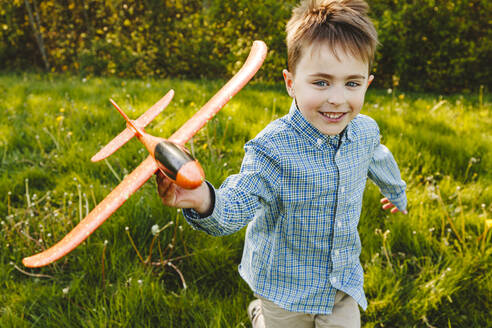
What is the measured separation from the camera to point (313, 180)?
5.26 feet

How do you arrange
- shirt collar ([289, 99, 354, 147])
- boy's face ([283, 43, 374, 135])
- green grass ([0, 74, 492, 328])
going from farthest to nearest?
1. green grass ([0, 74, 492, 328])
2. shirt collar ([289, 99, 354, 147])
3. boy's face ([283, 43, 374, 135])

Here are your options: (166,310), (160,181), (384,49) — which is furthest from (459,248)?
(384,49)

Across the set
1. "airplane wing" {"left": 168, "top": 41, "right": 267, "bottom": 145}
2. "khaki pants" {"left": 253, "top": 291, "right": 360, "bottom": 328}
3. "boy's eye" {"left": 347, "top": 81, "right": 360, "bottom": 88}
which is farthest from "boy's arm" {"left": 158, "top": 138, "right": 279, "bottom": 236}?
"khaki pants" {"left": 253, "top": 291, "right": 360, "bottom": 328}

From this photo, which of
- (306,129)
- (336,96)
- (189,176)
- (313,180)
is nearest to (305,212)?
(313,180)

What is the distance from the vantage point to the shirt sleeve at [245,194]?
1.22 m

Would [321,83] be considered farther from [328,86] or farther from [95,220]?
[95,220]

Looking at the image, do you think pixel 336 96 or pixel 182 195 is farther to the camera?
pixel 336 96

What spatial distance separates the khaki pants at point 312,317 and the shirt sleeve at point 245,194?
19.2 inches

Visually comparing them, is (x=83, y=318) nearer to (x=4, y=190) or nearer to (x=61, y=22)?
(x=4, y=190)

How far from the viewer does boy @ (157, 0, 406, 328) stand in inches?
59.7

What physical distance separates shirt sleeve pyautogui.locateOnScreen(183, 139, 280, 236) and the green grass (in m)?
0.71

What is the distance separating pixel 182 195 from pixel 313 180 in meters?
0.70

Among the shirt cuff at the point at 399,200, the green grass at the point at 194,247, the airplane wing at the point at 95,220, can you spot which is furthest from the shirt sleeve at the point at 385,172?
the airplane wing at the point at 95,220

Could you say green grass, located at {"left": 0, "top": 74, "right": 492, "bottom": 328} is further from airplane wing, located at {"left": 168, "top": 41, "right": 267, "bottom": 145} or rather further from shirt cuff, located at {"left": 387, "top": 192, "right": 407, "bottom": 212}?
airplane wing, located at {"left": 168, "top": 41, "right": 267, "bottom": 145}
